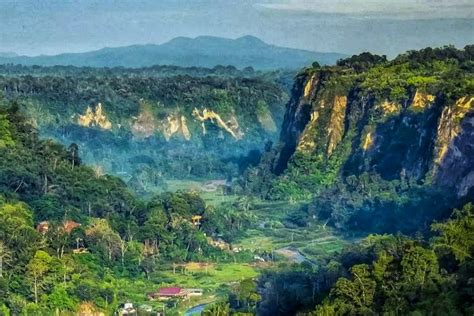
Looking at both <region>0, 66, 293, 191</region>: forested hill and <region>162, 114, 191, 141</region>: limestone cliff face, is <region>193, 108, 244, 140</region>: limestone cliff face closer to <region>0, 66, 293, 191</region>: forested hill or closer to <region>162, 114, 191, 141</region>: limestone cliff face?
<region>0, 66, 293, 191</region>: forested hill

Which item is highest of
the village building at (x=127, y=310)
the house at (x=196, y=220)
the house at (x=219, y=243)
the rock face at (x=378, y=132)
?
the rock face at (x=378, y=132)

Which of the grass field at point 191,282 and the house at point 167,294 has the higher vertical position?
the house at point 167,294

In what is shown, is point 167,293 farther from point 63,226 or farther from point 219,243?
point 219,243

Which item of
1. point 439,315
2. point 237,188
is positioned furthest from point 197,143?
point 439,315

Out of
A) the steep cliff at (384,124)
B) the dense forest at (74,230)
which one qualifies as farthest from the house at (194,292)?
the steep cliff at (384,124)

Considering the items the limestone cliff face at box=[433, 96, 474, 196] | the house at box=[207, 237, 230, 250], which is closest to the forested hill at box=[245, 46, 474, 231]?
the limestone cliff face at box=[433, 96, 474, 196]

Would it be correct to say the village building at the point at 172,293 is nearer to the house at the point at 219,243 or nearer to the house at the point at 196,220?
the house at the point at 219,243

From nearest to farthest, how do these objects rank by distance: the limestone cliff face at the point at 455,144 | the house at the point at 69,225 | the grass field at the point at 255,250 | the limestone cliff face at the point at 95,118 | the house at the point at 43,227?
1. the grass field at the point at 255,250
2. the house at the point at 43,227
3. the house at the point at 69,225
4. the limestone cliff face at the point at 455,144
5. the limestone cliff face at the point at 95,118
